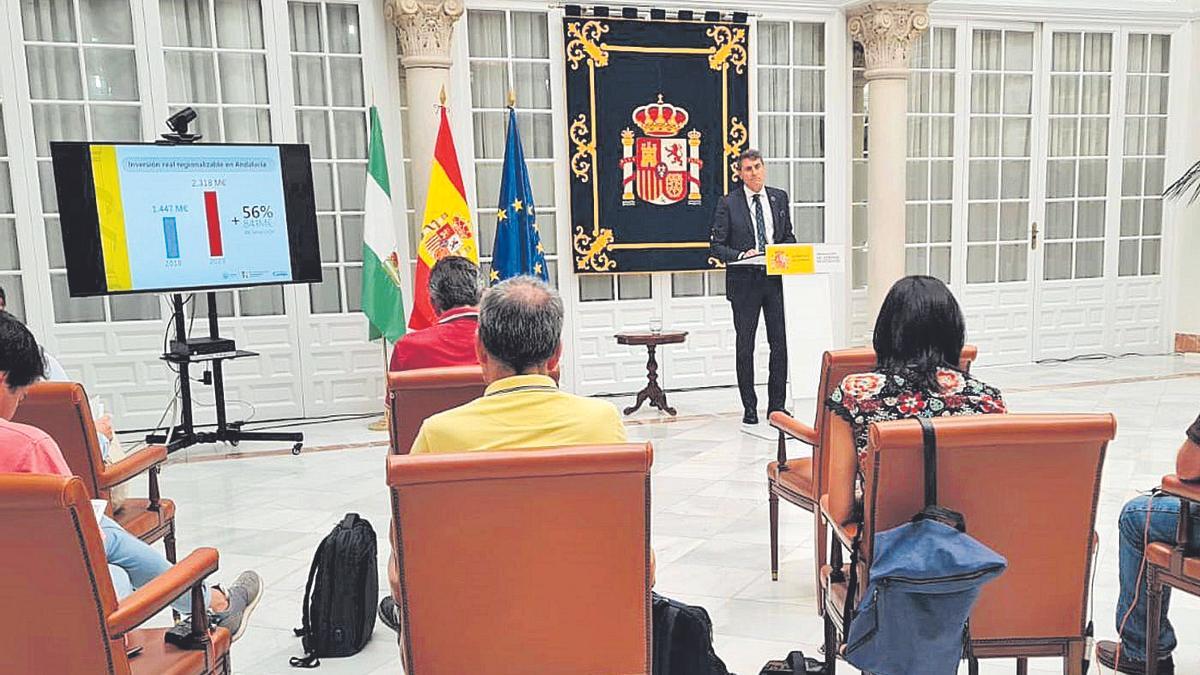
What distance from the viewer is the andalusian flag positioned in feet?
19.6

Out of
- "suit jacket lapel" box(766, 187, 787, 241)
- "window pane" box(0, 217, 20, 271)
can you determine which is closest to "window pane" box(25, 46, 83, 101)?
"window pane" box(0, 217, 20, 271)

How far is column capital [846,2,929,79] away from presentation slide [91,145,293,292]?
4647mm

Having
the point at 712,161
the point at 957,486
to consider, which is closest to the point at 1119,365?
the point at 712,161

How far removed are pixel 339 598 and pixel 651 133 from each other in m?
4.97

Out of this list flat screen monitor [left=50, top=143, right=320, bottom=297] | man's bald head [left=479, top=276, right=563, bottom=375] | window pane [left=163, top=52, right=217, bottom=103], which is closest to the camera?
man's bald head [left=479, top=276, right=563, bottom=375]

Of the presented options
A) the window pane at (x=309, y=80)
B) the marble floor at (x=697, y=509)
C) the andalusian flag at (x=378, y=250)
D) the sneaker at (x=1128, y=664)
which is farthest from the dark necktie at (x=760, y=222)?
the sneaker at (x=1128, y=664)

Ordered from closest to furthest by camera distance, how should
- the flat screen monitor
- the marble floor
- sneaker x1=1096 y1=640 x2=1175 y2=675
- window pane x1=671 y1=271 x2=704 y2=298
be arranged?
1. sneaker x1=1096 y1=640 x2=1175 y2=675
2. the marble floor
3. the flat screen monitor
4. window pane x1=671 y1=271 x2=704 y2=298

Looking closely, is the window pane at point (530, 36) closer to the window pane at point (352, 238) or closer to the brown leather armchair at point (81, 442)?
the window pane at point (352, 238)

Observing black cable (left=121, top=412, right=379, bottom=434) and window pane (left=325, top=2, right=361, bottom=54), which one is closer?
black cable (left=121, top=412, right=379, bottom=434)

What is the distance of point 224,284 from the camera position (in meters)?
5.34

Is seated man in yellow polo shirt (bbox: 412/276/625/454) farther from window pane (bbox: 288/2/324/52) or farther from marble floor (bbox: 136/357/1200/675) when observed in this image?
window pane (bbox: 288/2/324/52)

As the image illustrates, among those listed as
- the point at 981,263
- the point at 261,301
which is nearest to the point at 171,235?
the point at 261,301

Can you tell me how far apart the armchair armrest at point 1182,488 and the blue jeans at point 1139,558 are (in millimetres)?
289

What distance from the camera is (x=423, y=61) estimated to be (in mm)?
6195
